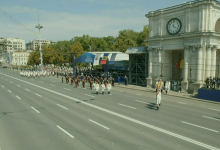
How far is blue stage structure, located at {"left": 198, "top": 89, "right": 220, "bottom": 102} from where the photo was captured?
64.4ft

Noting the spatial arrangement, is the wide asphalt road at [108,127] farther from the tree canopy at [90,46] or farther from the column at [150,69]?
the tree canopy at [90,46]

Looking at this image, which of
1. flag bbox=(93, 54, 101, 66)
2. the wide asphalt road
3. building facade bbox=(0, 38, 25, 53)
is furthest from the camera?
flag bbox=(93, 54, 101, 66)

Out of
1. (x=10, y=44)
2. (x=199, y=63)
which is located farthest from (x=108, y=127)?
(x=10, y=44)

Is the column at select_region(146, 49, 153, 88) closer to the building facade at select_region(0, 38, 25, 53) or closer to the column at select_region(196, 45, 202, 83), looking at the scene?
the column at select_region(196, 45, 202, 83)

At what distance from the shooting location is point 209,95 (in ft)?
66.6

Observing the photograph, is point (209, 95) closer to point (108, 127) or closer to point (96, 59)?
point (108, 127)

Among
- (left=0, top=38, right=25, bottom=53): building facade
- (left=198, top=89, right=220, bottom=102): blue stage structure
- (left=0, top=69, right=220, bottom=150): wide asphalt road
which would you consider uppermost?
(left=0, top=38, right=25, bottom=53): building facade

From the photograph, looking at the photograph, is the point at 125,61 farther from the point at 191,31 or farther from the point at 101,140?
the point at 101,140

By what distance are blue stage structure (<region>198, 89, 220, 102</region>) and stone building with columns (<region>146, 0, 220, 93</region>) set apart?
268cm

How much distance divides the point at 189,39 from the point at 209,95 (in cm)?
767

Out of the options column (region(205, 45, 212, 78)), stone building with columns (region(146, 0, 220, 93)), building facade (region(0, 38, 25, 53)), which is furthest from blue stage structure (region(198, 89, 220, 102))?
building facade (region(0, 38, 25, 53))

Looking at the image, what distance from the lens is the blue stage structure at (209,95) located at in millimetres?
19625

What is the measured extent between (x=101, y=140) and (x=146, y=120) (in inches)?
172

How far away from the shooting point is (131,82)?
3434cm
